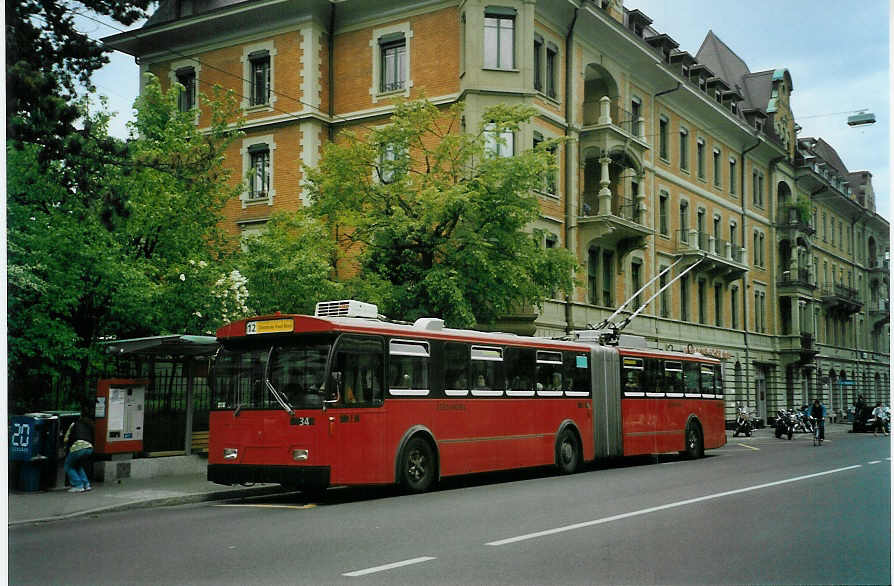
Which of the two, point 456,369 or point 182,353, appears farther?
point 182,353

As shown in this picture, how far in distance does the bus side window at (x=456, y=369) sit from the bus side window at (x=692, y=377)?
31.7ft

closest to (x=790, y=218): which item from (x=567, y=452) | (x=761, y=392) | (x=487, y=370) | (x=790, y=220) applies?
(x=790, y=220)

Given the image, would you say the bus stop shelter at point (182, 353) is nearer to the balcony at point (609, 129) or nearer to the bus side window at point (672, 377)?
the bus side window at point (672, 377)

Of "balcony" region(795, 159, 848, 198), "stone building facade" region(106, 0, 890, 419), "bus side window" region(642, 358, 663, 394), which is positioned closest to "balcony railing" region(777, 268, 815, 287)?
"stone building facade" region(106, 0, 890, 419)

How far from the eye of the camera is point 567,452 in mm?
20141

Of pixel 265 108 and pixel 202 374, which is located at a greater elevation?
pixel 265 108

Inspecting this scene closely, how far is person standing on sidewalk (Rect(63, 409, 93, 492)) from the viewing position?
1602 cm

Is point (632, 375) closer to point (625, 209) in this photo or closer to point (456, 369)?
point (456, 369)

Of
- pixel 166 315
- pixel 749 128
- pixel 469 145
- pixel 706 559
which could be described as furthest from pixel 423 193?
pixel 749 128

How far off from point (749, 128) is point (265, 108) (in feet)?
71.0

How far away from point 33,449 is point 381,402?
5.66 metres

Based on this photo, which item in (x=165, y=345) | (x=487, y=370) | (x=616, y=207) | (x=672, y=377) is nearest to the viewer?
(x=165, y=345)

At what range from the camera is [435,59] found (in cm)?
3077

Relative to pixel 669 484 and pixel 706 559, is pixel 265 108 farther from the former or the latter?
pixel 706 559
